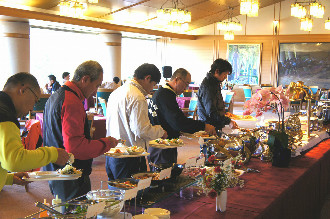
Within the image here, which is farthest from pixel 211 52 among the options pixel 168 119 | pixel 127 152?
pixel 127 152

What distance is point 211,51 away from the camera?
54.9 ft

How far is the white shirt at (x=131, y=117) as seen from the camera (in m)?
2.85

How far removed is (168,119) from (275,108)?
0.92m

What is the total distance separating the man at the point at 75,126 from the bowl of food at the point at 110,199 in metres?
0.57

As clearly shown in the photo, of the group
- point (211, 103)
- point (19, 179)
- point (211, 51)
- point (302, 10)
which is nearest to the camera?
point (19, 179)

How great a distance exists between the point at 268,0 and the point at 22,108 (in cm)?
1410

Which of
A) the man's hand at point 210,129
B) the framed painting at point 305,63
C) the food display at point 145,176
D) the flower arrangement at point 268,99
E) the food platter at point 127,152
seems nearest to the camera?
the food display at point 145,176

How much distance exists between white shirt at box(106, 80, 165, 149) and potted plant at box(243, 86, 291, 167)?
0.84m

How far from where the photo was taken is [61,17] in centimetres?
1056

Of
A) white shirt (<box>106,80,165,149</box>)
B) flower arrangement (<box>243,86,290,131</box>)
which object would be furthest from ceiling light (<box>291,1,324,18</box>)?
white shirt (<box>106,80,165,149</box>)

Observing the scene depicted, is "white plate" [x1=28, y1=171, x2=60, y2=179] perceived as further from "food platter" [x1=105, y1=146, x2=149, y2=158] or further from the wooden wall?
the wooden wall

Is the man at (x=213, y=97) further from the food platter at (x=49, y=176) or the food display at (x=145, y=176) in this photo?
the food platter at (x=49, y=176)

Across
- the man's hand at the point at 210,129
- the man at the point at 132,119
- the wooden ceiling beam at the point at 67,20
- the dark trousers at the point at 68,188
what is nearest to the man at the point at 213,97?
the man's hand at the point at 210,129

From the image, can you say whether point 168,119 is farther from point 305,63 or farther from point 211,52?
point 211,52
